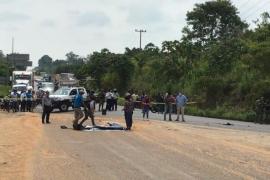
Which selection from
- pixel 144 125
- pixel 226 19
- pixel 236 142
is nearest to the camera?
pixel 236 142

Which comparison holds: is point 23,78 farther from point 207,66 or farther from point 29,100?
point 29,100

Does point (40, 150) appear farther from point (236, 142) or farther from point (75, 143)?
point (236, 142)

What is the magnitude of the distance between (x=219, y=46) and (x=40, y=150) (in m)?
42.5

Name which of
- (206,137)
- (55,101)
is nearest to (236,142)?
(206,137)

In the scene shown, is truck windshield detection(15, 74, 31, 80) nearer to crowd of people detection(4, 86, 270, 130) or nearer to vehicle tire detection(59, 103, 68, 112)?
crowd of people detection(4, 86, 270, 130)

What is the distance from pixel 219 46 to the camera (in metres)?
60.1

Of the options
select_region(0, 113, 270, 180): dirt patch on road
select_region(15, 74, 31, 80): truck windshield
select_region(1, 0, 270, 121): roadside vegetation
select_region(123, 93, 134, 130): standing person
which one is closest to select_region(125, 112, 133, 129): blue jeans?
select_region(123, 93, 134, 130): standing person

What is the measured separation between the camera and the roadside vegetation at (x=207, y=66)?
155 ft

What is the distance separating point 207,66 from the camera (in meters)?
58.7

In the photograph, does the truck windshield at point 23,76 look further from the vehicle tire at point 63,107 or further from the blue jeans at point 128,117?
the blue jeans at point 128,117

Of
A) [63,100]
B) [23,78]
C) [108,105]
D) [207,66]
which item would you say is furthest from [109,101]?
[23,78]

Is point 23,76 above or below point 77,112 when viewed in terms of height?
above

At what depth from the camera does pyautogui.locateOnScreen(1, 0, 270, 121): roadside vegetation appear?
47344mm

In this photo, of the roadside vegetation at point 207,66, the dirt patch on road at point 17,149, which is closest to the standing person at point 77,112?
the dirt patch on road at point 17,149
